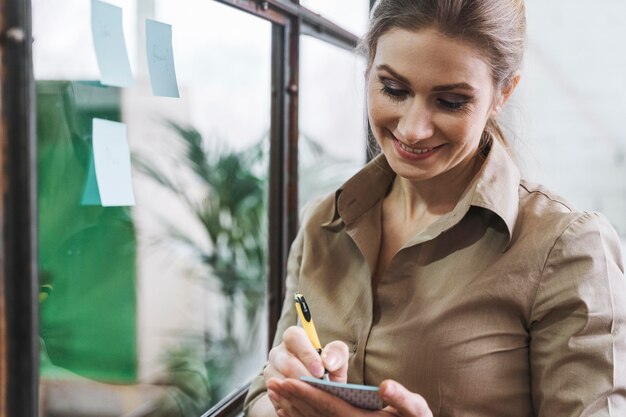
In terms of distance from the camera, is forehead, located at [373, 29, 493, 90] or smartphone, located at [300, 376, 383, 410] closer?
smartphone, located at [300, 376, 383, 410]

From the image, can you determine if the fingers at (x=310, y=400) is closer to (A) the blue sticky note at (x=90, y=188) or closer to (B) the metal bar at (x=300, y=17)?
(A) the blue sticky note at (x=90, y=188)

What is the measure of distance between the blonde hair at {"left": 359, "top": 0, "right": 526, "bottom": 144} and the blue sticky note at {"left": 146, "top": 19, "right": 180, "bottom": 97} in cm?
39

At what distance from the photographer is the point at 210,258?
166cm

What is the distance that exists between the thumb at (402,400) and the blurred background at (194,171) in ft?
1.71

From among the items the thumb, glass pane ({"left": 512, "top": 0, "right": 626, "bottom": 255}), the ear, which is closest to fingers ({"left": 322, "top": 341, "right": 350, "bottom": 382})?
the thumb

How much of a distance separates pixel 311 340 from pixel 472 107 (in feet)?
1.59

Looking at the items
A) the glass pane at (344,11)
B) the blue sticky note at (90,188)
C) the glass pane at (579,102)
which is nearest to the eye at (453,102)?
the blue sticky note at (90,188)

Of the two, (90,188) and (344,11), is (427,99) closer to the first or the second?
(90,188)

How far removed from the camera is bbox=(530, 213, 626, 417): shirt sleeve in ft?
3.44

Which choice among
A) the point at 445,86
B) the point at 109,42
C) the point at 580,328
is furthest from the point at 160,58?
the point at 580,328

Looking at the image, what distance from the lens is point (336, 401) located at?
939mm

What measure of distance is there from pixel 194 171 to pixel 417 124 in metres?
0.60

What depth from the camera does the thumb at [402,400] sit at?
0.92 meters

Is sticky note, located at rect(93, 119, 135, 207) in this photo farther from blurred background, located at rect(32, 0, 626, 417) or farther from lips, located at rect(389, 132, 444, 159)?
lips, located at rect(389, 132, 444, 159)
